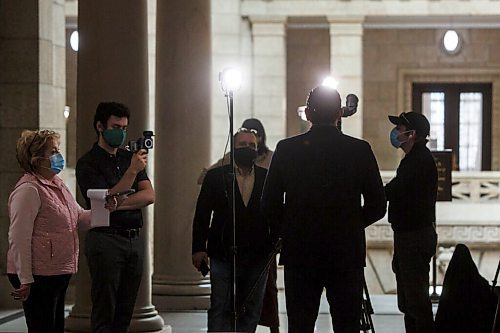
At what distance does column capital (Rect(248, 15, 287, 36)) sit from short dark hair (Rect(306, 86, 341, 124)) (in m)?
15.6

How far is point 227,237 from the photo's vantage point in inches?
325

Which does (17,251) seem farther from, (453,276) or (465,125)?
(465,125)

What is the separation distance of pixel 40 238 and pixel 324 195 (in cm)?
172

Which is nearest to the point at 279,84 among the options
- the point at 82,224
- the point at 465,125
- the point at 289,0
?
the point at 289,0

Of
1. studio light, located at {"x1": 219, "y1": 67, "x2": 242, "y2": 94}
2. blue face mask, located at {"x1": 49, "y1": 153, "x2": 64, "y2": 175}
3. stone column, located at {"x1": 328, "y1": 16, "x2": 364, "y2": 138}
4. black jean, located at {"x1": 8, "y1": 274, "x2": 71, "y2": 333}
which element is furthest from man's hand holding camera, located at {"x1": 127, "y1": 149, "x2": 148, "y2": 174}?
stone column, located at {"x1": 328, "y1": 16, "x2": 364, "y2": 138}

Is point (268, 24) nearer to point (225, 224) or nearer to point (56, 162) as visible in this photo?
point (225, 224)

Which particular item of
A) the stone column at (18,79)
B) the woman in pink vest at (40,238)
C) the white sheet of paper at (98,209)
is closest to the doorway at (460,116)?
the stone column at (18,79)

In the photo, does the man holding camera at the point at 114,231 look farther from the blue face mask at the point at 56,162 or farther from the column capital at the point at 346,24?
the column capital at the point at 346,24

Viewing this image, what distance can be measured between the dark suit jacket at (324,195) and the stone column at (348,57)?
1572 centimetres

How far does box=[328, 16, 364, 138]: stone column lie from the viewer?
22344 millimetres

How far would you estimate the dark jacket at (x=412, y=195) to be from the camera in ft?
28.6

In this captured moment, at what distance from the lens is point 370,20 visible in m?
23.1

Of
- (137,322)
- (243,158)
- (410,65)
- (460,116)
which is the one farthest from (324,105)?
(460,116)

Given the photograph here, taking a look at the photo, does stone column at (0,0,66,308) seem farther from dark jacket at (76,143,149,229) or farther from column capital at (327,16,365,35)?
column capital at (327,16,365,35)
